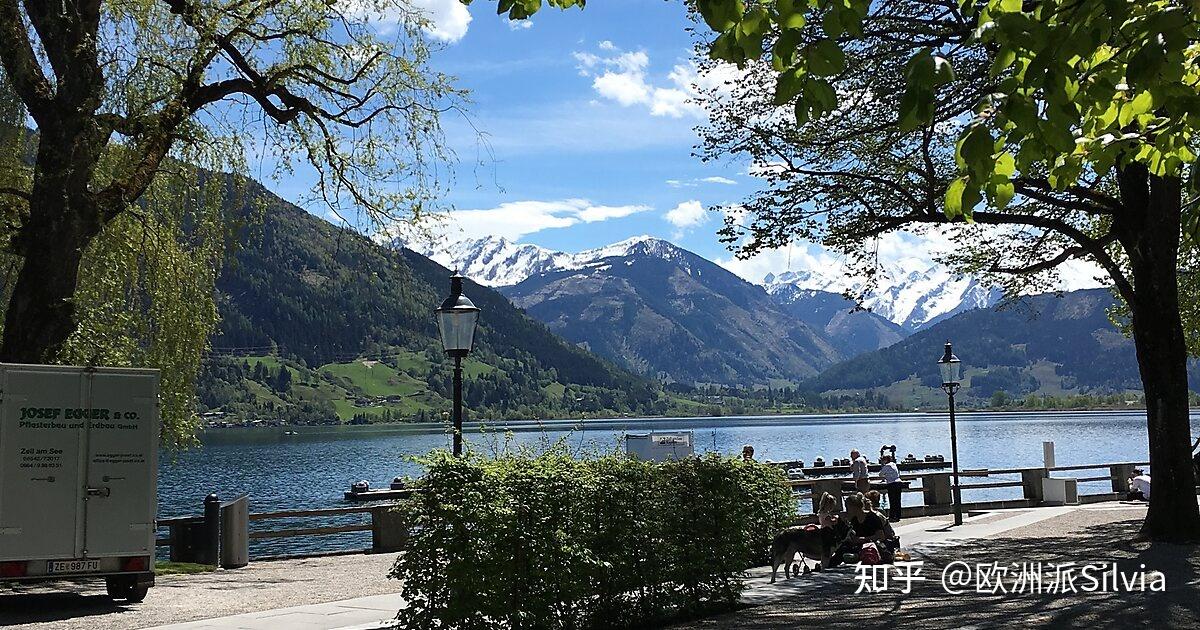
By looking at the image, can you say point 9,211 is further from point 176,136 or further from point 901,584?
point 901,584

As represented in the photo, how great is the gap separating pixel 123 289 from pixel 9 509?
22.3ft

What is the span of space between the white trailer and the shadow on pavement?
804 cm

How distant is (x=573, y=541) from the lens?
10.7 m

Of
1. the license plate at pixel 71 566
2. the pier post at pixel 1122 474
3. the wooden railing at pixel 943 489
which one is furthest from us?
the pier post at pixel 1122 474

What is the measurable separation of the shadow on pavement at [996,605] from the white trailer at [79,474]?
26.4ft

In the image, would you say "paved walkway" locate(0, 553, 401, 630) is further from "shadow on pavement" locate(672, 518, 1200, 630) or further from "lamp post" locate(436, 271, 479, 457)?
"shadow on pavement" locate(672, 518, 1200, 630)

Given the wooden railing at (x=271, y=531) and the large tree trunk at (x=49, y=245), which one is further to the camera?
the wooden railing at (x=271, y=531)

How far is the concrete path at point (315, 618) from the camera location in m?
12.2

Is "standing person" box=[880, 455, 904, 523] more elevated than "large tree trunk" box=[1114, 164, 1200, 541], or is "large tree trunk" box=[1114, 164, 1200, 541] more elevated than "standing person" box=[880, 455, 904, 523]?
"large tree trunk" box=[1114, 164, 1200, 541]

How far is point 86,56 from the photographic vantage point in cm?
1645

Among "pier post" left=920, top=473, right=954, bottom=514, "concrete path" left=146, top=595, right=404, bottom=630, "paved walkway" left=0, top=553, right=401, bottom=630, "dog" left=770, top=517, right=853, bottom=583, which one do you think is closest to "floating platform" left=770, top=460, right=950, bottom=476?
"pier post" left=920, top=473, right=954, bottom=514

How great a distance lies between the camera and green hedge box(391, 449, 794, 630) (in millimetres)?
9711

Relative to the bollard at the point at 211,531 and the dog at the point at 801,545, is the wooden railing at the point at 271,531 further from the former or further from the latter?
the dog at the point at 801,545

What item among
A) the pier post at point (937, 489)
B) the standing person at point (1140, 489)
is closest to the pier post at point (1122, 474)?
the standing person at point (1140, 489)
